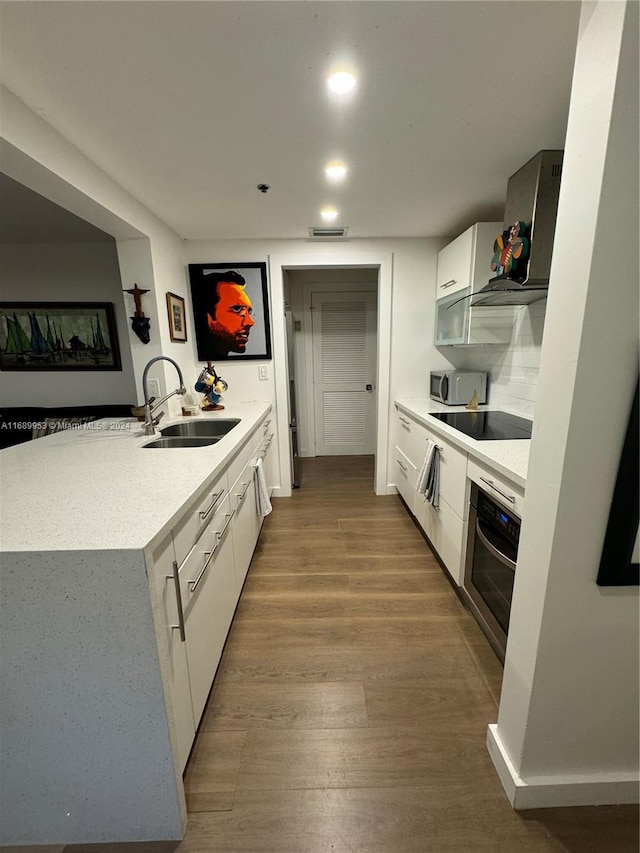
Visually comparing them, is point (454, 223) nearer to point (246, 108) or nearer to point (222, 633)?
point (246, 108)

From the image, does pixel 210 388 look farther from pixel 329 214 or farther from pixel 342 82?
pixel 342 82

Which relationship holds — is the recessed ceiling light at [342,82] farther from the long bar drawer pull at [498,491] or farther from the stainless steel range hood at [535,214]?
the long bar drawer pull at [498,491]

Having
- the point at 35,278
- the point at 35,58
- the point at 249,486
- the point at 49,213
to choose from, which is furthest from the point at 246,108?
the point at 35,278

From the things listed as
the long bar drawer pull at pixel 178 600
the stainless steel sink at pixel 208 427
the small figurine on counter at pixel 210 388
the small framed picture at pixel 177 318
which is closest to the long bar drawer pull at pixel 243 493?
the stainless steel sink at pixel 208 427

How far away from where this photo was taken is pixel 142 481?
3.51ft

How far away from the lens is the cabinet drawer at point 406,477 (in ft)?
7.98

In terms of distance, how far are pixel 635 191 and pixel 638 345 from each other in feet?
0.99

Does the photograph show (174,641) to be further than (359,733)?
No

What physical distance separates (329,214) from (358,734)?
110 inches

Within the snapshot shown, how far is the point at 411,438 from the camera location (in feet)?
8.06

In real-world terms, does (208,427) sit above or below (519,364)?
below

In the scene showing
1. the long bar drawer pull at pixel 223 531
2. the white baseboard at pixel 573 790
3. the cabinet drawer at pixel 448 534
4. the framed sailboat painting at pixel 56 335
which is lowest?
the white baseboard at pixel 573 790

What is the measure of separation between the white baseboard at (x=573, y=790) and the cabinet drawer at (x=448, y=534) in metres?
0.77

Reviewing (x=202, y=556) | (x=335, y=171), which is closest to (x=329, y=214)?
(x=335, y=171)
